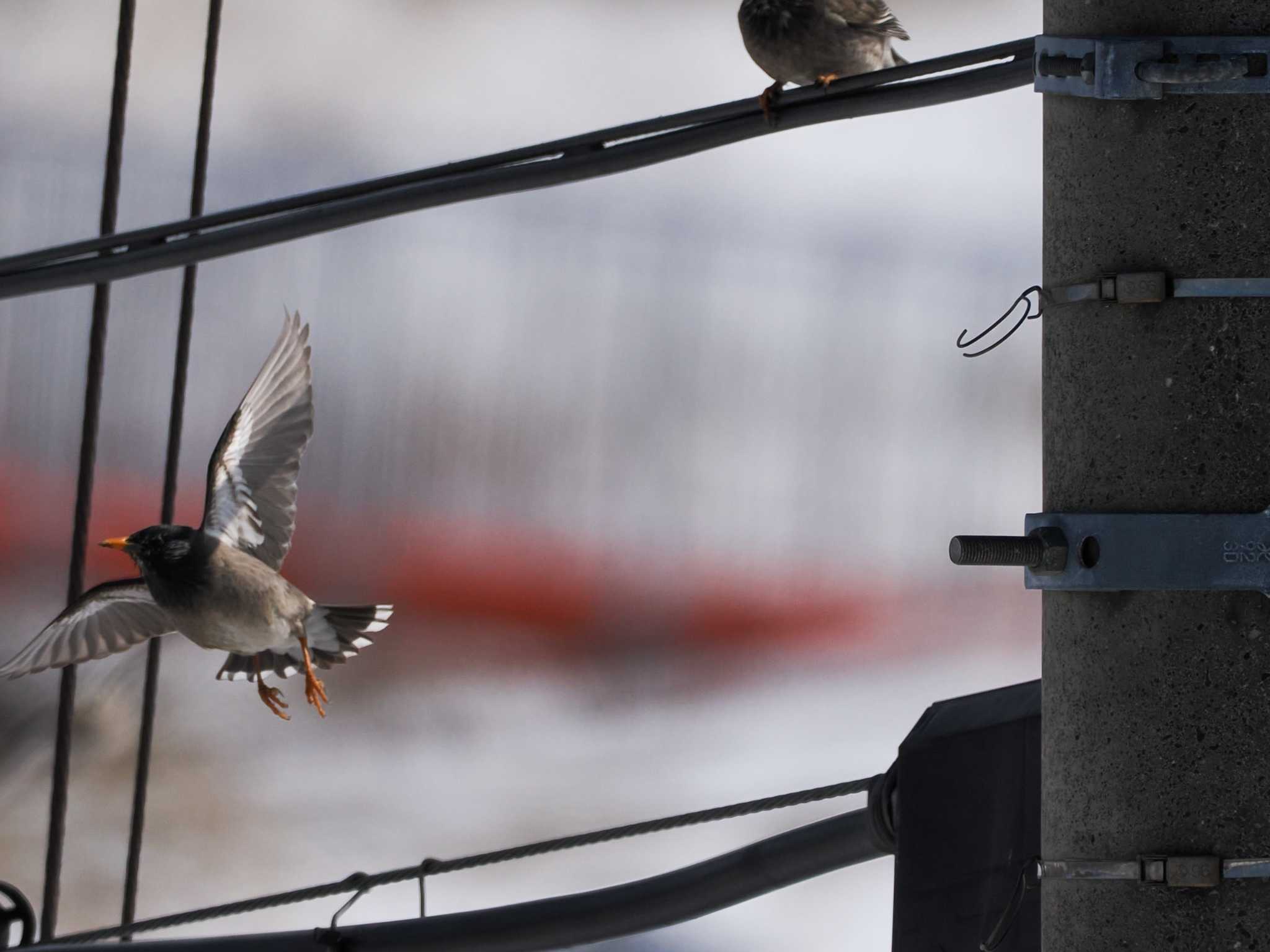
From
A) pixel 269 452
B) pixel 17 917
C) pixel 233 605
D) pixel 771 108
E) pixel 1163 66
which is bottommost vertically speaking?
pixel 17 917

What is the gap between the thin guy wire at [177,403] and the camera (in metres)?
2.14

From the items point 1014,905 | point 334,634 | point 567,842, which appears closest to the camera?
point 1014,905

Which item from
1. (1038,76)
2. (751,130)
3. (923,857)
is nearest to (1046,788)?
(923,857)

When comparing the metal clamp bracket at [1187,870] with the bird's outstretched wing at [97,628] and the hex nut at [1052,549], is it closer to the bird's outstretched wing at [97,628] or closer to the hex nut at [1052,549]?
the hex nut at [1052,549]

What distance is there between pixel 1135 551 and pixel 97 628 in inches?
78.3

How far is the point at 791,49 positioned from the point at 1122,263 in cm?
149

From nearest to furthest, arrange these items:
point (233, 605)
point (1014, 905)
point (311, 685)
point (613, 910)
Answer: point (1014, 905) → point (613, 910) → point (233, 605) → point (311, 685)

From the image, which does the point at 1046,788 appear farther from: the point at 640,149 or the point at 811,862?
the point at 640,149

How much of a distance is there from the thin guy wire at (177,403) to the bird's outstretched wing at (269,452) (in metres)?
0.14

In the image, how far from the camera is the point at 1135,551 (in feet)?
2.44

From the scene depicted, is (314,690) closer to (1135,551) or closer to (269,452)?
(269,452)

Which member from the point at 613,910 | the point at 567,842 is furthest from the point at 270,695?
the point at 613,910

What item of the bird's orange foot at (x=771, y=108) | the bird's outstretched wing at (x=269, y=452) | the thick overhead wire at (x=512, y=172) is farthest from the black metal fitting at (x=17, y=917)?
the bird's orange foot at (x=771, y=108)

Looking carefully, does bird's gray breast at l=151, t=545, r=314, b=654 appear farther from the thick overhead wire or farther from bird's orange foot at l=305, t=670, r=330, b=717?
the thick overhead wire
